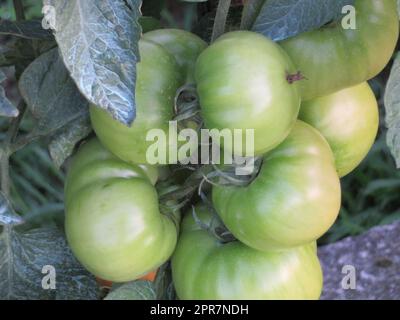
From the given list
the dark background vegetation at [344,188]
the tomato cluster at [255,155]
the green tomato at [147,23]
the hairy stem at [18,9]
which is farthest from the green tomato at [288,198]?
the dark background vegetation at [344,188]

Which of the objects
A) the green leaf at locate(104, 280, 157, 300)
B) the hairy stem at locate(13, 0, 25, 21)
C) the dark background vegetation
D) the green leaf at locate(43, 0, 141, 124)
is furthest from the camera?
the dark background vegetation

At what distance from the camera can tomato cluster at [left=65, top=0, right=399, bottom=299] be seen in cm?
50

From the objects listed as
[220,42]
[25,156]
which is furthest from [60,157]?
[25,156]

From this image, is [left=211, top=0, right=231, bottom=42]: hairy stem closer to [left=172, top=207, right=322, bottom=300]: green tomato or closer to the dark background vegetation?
[left=172, top=207, right=322, bottom=300]: green tomato

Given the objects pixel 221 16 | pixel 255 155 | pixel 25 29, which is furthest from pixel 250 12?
pixel 25 29

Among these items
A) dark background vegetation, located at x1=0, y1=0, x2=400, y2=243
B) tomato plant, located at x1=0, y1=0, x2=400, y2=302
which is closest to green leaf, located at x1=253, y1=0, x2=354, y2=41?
tomato plant, located at x1=0, y1=0, x2=400, y2=302

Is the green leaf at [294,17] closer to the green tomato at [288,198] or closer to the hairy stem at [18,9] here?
the green tomato at [288,198]

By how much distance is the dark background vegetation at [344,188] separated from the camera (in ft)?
5.56

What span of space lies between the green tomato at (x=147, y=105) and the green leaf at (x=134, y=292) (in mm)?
131

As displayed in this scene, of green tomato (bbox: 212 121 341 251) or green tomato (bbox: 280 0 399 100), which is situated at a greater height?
green tomato (bbox: 280 0 399 100)

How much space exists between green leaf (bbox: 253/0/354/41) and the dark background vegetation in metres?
1.10

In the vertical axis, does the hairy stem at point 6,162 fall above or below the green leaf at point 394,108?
below

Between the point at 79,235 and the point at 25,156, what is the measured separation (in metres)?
1.36

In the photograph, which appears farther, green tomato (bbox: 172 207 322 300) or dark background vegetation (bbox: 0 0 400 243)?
dark background vegetation (bbox: 0 0 400 243)
